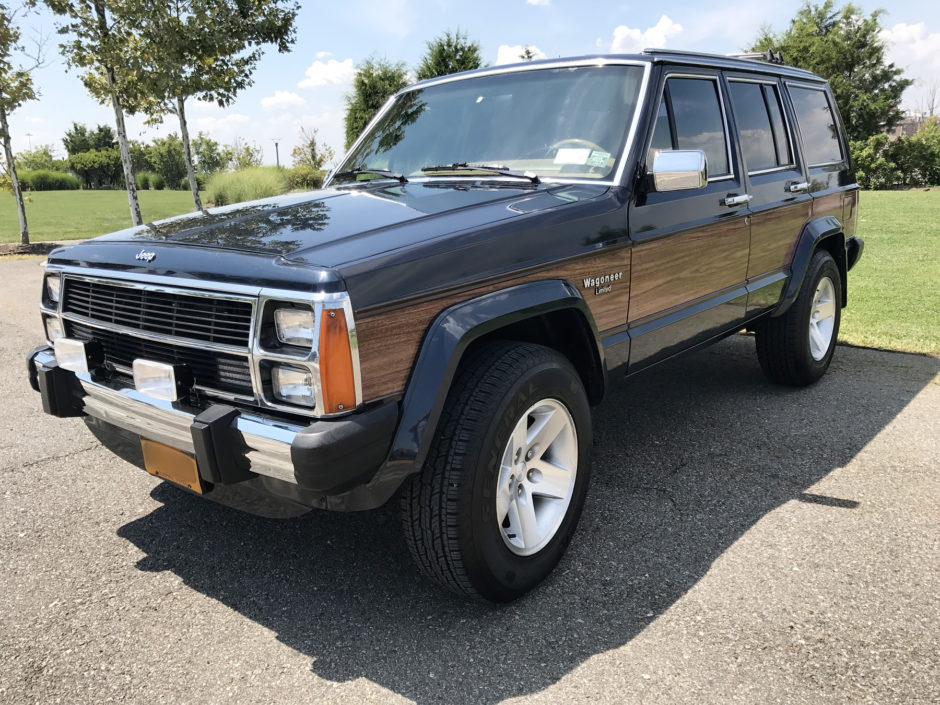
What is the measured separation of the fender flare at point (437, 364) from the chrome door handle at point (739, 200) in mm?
1732

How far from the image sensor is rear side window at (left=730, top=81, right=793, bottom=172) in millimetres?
4020

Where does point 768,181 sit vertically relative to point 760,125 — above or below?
below

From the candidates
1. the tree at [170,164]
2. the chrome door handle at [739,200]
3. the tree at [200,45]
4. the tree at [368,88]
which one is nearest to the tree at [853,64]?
the tree at [368,88]

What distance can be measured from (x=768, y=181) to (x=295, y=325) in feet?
10.3

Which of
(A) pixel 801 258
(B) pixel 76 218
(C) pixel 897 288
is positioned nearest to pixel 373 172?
(A) pixel 801 258

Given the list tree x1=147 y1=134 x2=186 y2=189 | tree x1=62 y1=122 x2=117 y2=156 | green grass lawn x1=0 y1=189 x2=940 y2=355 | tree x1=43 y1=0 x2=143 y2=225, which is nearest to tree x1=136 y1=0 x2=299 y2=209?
tree x1=43 y1=0 x2=143 y2=225

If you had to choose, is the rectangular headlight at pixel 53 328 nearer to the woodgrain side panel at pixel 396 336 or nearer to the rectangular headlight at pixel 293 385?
the rectangular headlight at pixel 293 385

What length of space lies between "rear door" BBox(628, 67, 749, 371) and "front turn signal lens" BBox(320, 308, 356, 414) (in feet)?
5.04

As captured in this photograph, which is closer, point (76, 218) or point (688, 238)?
point (688, 238)

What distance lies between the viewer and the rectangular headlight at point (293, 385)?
2.08m

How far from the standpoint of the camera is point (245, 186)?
2166 cm

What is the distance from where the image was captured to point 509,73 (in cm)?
362

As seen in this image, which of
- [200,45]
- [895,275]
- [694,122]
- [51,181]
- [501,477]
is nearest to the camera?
[501,477]

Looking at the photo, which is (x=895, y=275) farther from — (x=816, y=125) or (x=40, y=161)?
(x=40, y=161)
